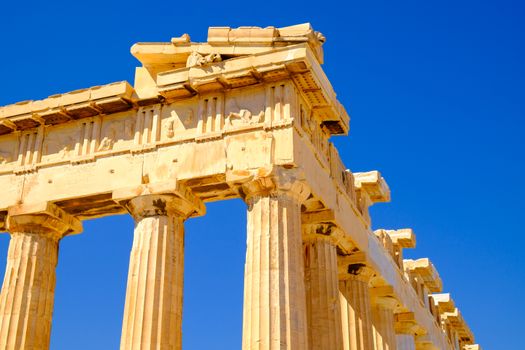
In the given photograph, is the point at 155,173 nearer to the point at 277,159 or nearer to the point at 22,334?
the point at 277,159

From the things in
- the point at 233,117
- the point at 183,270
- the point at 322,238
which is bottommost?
the point at 183,270

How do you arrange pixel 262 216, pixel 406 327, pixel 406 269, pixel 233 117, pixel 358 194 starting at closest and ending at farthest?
1. pixel 262 216
2. pixel 233 117
3. pixel 358 194
4. pixel 406 327
5. pixel 406 269

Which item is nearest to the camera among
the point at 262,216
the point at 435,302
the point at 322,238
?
the point at 262,216

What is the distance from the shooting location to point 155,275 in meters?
21.8

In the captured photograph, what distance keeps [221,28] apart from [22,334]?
11.1 m

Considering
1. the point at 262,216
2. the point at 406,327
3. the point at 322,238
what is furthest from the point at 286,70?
the point at 406,327

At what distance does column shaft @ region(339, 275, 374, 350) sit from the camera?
27234 millimetres

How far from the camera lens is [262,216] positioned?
69.4 ft

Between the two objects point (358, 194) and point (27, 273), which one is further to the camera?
point (358, 194)

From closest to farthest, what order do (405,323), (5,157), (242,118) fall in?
(242,118) < (5,157) < (405,323)

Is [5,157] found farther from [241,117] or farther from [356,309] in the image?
[356,309]

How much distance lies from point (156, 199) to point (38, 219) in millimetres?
4399

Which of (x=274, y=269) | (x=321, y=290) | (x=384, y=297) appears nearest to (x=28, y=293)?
(x=274, y=269)

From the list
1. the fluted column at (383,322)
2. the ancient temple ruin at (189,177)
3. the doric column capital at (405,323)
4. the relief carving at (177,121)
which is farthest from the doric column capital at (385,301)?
the relief carving at (177,121)
